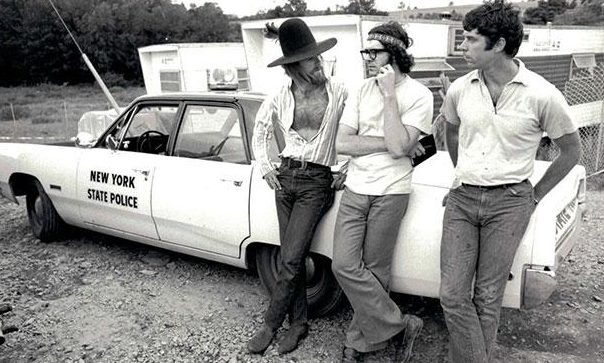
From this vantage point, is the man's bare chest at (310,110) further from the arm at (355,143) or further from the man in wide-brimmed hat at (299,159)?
the arm at (355,143)

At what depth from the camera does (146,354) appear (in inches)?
133

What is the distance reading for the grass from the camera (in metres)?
16.5

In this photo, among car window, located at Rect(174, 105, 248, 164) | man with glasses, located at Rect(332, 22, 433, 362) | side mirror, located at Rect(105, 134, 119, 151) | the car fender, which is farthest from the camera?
the car fender

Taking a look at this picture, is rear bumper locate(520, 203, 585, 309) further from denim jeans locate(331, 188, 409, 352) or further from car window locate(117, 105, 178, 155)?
car window locate(117, 105, 178, 155)

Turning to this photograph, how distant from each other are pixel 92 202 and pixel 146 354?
5.89 feet

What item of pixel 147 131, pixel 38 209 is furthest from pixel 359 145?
pixel 38 209

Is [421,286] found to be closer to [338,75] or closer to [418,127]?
[418,127]

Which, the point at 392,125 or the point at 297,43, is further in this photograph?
the point at 297,43

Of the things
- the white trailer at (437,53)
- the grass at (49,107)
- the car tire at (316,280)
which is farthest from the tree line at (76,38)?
the car tire at (316,280)

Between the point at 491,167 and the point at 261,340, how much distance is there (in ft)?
5.59

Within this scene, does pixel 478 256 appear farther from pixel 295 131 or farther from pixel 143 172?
pixel 143 172

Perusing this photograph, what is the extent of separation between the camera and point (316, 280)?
146 inches

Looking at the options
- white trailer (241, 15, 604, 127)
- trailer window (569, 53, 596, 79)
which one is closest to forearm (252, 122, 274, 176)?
white trailer (241, 15, 604, 127)

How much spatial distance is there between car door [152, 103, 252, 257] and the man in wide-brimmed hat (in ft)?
1.48
